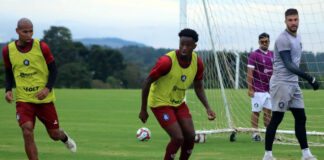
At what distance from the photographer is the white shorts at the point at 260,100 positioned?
45.1 feet

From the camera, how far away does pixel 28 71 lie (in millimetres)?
9352

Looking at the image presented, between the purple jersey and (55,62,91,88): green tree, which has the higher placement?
the purple jersey

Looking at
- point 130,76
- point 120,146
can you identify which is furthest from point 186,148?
point 130,76

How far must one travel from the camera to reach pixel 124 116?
21.9m

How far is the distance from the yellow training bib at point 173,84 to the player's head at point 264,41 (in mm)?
4722

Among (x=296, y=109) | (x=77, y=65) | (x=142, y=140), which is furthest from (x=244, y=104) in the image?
(x=77, y=65)

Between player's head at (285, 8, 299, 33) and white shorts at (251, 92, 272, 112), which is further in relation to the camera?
white shorts at (251, 92, 272, 112)

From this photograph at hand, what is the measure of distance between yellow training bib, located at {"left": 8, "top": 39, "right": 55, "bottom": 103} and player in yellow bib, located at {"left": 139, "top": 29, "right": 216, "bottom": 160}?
5.51 feet

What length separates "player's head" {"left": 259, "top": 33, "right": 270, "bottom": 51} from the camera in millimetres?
13438

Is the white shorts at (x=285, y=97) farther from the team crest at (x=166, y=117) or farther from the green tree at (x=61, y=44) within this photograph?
the green tree at (x=61, y=44)

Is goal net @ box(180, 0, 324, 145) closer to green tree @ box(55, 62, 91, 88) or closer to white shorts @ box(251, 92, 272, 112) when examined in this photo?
white shorts @ box(251, 92, 272, 112)

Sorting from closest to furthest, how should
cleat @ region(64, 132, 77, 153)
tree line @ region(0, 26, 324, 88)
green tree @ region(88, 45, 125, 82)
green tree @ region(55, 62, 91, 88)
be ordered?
cleat @ region(64, 132, 77, 153)
green tree @ region(55, 62, 91, 88)
tree line @ region(0, 26, 324, 88)
green tree @ region(88, 45, 125, 82)

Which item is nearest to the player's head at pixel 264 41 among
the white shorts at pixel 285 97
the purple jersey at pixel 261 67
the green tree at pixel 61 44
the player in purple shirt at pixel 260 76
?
the player in purple shirt at pixel 260 76

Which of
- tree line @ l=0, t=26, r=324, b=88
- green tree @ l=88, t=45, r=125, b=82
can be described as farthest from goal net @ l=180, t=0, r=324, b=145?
green tree @ l=88, t=45, r=125, b=82
